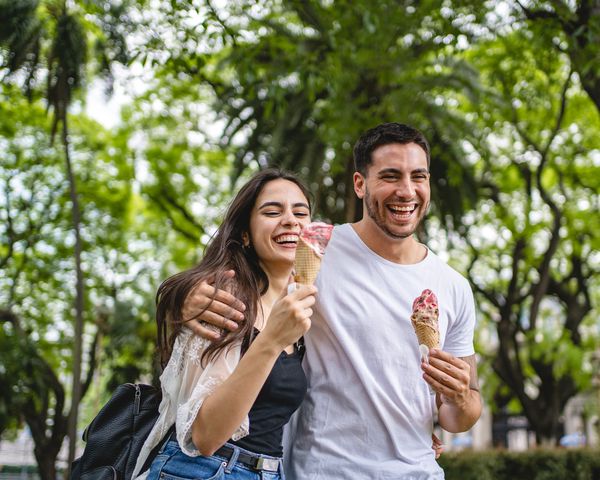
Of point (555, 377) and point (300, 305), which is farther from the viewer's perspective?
point (555, 377)

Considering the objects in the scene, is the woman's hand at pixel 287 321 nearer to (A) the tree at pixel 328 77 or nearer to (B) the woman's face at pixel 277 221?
(B) the woman's face at pixel 277 221

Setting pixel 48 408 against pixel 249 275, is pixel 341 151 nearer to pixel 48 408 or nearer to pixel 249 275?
pixel 249 275

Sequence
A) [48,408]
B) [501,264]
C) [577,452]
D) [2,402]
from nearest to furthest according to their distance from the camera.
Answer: [577,452]
[2,402]
[48,408]
[501,264]

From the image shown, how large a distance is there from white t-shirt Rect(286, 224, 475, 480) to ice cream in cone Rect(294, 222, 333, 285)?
0.48m

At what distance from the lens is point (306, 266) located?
278 centimetres

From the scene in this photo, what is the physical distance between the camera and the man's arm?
114 inches

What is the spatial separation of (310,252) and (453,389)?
0.85 metres

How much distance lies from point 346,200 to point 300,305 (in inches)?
455

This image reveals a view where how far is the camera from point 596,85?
23.6ft

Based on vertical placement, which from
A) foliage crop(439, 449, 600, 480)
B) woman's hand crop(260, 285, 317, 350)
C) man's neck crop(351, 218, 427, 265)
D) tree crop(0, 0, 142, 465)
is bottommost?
foliage crop(439, 449, 600, 480)

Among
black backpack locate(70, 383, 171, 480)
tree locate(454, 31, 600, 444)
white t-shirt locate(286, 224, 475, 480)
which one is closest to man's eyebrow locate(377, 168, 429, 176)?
white t-shirt locate(286, 224, 475, 480)

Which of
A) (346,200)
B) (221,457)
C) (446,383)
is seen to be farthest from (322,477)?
(346,200)

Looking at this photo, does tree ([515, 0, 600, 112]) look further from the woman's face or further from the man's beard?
the woman's face

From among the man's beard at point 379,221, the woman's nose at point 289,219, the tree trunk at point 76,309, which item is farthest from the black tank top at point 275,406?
the tree trunk at point 76,309
